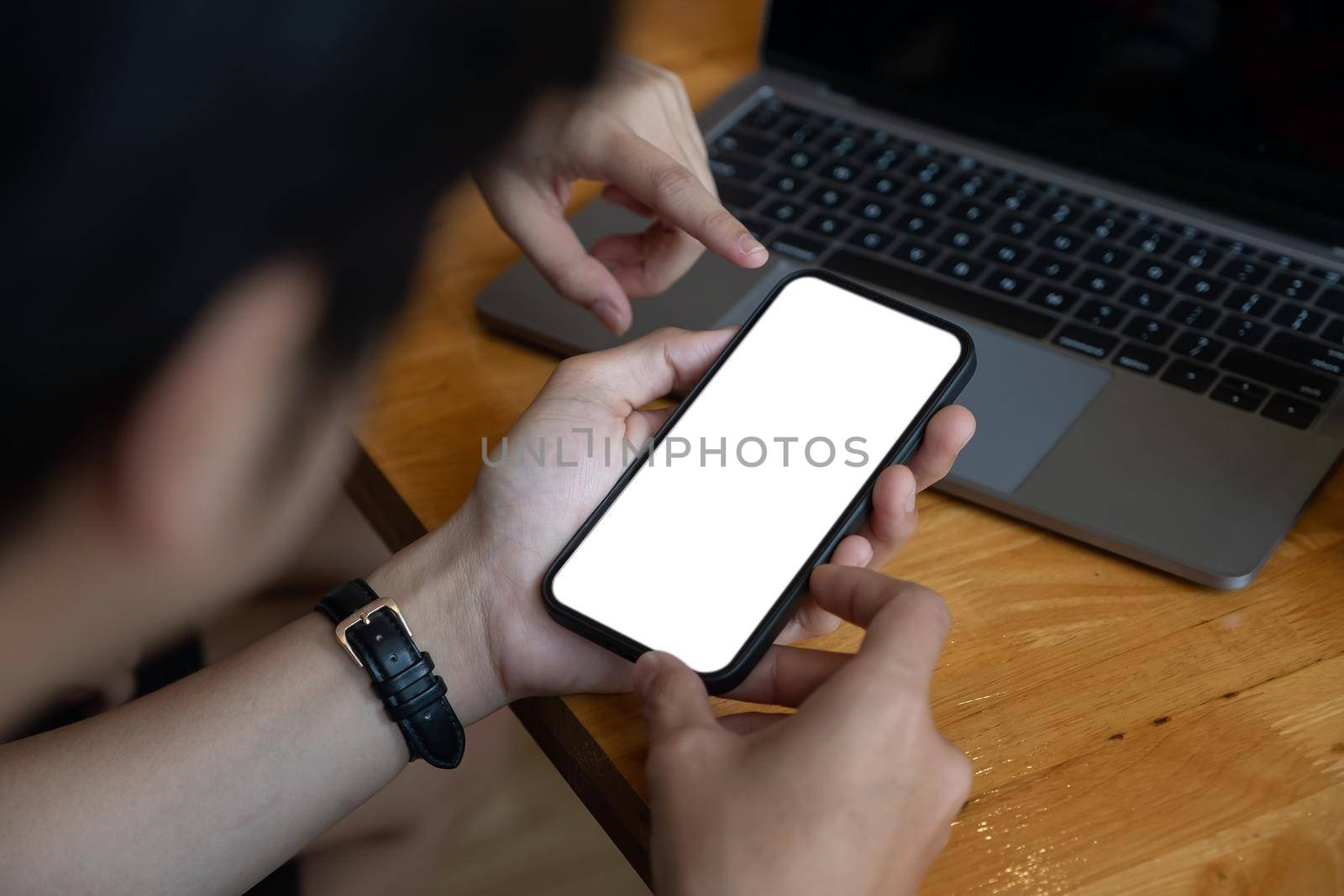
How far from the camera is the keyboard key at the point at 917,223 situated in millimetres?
821

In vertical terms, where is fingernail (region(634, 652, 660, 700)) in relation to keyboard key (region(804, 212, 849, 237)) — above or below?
above

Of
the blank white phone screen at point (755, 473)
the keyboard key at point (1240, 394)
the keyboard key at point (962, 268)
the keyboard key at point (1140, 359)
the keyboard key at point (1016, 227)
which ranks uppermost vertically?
the blank white phone screen at point (755, 473)

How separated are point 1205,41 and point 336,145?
0.75 m

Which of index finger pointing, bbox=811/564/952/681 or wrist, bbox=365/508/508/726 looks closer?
index finger pointing, bbox=811/564/952/681

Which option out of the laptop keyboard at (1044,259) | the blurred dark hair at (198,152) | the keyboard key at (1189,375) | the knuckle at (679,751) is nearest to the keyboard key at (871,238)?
the laptop keyboard at (1044,259)

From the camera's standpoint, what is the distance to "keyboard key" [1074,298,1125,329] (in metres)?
0.74

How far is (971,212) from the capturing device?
833 mm

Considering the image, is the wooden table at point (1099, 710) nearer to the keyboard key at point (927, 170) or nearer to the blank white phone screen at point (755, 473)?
the blank white phone screen at point (755, 473)

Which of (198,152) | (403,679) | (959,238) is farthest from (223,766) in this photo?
(959,238)

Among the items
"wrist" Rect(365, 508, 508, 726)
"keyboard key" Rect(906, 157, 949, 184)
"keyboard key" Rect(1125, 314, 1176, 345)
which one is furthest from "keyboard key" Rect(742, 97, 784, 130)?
"wrist" Rect(365, 508, 508, 726)

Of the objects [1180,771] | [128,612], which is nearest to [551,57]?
[128,612]

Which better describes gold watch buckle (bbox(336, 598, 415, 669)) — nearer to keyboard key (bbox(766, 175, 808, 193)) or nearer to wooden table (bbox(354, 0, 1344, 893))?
wooden table (bbox(354, 0, 1344, 893))

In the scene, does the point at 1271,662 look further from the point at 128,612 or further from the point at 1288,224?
the point at 128,612

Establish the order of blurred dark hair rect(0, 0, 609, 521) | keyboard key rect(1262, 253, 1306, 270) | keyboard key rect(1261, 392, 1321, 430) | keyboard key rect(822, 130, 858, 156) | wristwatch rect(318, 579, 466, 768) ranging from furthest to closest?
keyboard key rect(822, 130, 858, 156)
keyboard key rect(1262, 253, 1306, 270)
keyboard key rect(1261, 392, 1321, 430)
wristwatch rect(318, 579, 466, 768)
blurred dark hair rect(0, 0, 609, 521)
